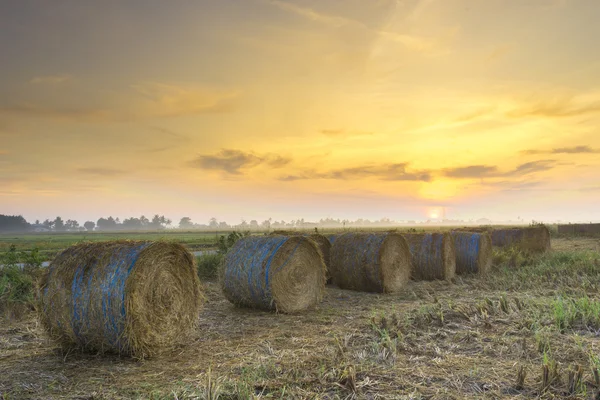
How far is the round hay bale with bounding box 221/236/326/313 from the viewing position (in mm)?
10266

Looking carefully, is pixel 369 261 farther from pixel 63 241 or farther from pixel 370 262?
Answer: pixel 63 241

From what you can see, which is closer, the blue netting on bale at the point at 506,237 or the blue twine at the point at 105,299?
the blue twine at the point at 105,299

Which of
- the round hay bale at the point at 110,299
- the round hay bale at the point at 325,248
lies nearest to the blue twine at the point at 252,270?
the round hay bale at the point at 110,299

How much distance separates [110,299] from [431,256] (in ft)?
37.8

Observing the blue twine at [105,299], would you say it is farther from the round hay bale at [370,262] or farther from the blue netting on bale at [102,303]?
the round hay bale at [370,262]

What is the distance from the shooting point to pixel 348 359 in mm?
6086

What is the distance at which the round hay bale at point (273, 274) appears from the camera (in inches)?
→ 404

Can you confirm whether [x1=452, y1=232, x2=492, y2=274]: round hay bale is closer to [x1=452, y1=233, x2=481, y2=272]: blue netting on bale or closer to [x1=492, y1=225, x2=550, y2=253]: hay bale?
[x1=452, y1=233, x2=481, y2=272]: blue netting on bale

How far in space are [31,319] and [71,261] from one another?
3667 millimetres

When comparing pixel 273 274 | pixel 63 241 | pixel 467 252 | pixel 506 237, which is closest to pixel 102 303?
pixel 273 274

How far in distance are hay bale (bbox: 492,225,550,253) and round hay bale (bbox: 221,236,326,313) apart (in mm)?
15528

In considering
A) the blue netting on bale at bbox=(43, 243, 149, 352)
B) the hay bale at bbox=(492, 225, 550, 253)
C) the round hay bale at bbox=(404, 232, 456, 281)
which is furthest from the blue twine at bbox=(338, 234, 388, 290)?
the hay bale at bbox=(492, 225, 550, 253)

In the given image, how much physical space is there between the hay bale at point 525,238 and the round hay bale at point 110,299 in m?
20.1

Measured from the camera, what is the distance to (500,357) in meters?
6.12
